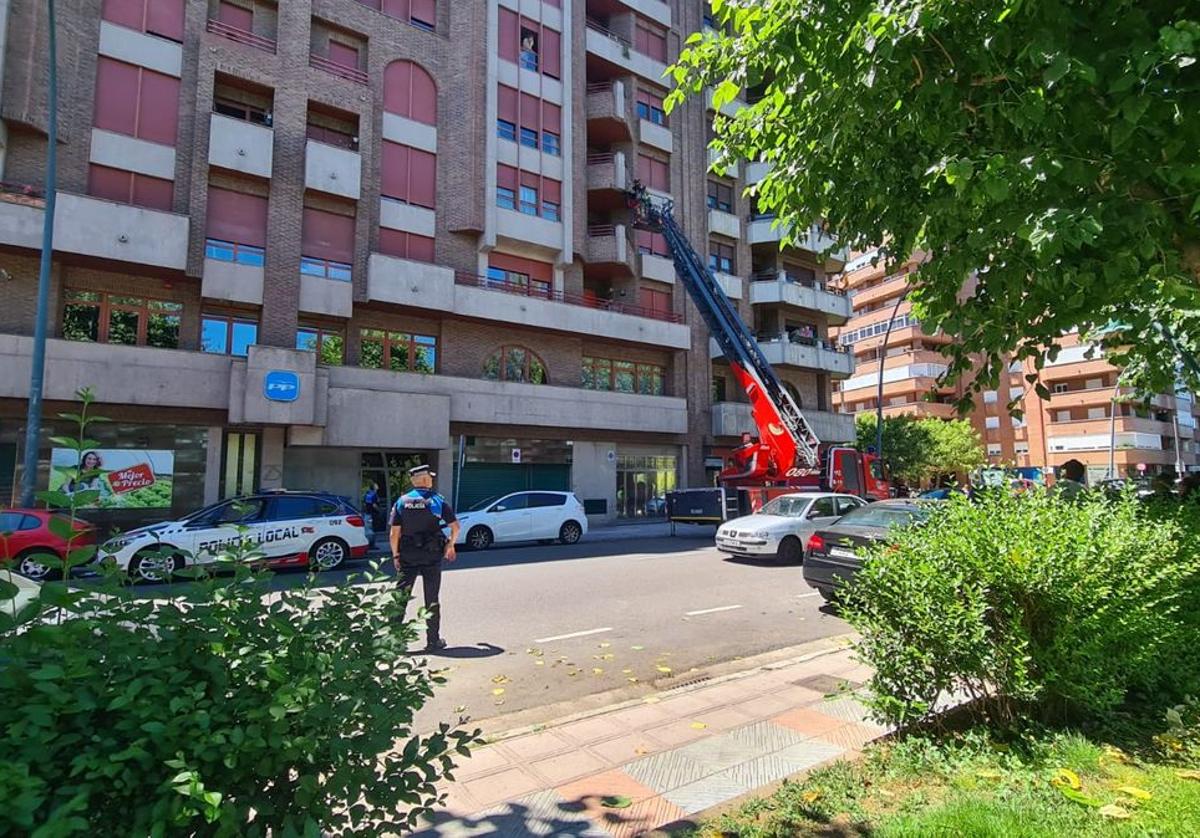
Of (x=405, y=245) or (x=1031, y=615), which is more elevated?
(x=405, y=245)

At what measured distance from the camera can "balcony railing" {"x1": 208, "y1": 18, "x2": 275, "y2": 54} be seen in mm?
20125

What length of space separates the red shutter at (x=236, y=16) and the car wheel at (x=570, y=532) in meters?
18.5

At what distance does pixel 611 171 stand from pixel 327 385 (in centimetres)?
1480

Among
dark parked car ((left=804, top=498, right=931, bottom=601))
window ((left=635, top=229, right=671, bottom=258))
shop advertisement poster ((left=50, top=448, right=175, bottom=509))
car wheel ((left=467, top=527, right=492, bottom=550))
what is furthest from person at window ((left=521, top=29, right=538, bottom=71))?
dark parked car ((left=804, top=498, right=931, bottom=601))

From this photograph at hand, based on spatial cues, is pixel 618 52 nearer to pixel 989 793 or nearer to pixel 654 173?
pixel 654 173

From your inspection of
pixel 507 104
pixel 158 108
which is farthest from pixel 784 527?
pixel 158 108

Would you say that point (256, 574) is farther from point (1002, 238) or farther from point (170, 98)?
point (170, 98)

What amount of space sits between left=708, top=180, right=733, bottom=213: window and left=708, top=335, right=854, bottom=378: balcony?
21.9ft

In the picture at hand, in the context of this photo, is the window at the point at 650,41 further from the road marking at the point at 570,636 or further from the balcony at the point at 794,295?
the road marking at the point at 570,636

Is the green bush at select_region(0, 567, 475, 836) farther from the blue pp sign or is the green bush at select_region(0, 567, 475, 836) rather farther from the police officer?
the blue pp sign

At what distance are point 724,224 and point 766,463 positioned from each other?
1664 centimetres

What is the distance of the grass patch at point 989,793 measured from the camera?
291 cm

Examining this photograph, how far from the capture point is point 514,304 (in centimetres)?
2394

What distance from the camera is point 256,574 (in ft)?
7.61
